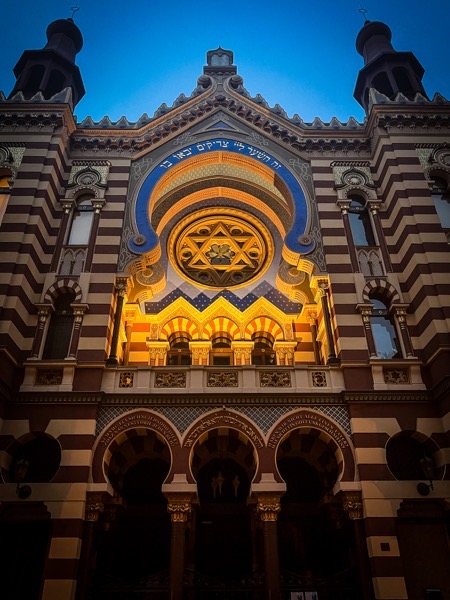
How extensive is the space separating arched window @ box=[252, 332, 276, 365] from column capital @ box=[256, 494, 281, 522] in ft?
→ 20.1

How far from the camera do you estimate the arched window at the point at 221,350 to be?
712 inches

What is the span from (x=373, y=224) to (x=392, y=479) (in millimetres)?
8760

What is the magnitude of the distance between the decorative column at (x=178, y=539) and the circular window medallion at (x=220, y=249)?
28.2ft

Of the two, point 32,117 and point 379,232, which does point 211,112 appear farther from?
Answer: point 379,232

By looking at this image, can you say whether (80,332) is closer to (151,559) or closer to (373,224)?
(151,559)

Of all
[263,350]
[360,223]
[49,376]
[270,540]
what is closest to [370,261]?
[360,223]

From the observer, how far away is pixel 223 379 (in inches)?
565

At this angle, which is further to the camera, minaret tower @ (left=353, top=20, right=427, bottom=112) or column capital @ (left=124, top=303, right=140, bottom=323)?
minaret tower @ (left=353, top=20, right=427, bottom=112)

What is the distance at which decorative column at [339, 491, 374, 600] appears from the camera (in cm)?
1162

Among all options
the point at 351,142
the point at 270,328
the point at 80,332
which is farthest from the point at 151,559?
the point at 351,142

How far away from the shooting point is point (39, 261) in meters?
16.0

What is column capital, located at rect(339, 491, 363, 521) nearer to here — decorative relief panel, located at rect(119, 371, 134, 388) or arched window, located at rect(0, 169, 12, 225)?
decorative relief panel, located at rect(119, 371, 134, 388)

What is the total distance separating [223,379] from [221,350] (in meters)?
3.88

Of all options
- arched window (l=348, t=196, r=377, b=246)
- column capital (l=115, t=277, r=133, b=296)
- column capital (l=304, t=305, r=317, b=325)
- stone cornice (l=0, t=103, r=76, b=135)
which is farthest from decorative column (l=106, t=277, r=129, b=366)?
arched window (l=348, t=196, r=377, b=246)
